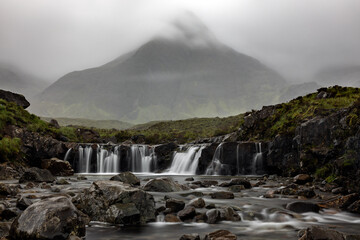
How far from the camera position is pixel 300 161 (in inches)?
1131

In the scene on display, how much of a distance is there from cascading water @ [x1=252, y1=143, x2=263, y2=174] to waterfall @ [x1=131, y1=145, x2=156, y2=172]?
724 inches

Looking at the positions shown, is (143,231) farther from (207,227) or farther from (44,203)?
(44,203)

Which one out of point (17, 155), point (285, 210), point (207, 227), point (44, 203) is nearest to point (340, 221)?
point (285, 210)

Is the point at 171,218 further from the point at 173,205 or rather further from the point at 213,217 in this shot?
the point at 213,217

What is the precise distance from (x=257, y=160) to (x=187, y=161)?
38.2 ft

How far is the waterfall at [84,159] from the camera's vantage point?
48438 mm

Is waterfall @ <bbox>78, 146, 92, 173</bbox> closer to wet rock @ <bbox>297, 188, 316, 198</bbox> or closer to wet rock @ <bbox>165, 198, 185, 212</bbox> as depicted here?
wet rock @ <bbox>165, 198, 185, 212</bbox>

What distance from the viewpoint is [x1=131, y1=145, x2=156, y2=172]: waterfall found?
165 ft

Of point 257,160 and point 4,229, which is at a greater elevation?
point 257,160

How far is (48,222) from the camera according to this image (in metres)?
8.93

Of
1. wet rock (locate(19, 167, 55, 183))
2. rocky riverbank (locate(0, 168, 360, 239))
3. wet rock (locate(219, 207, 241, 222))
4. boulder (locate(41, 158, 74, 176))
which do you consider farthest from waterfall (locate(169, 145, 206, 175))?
wet rock (locate(219, 207, 241, 222))

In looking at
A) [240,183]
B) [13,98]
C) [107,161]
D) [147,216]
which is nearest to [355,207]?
[147,216]

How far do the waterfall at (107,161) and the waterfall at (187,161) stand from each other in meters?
9.94

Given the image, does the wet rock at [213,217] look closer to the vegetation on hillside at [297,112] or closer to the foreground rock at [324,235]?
the foreground rock at [324,235]
